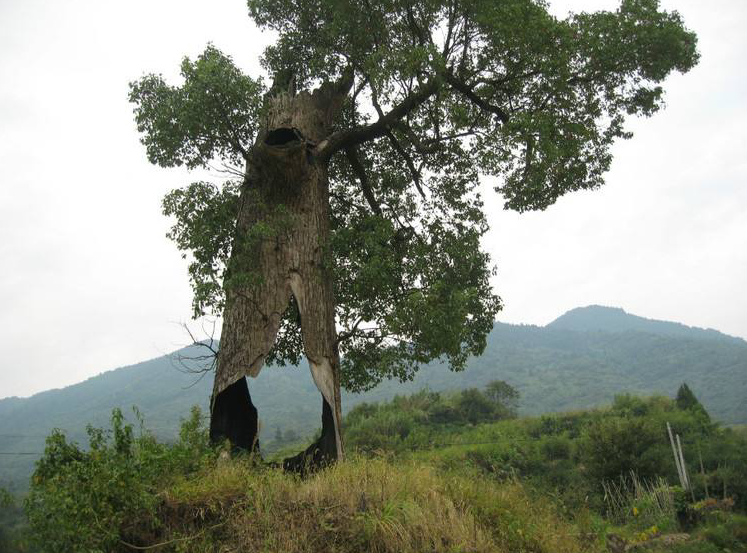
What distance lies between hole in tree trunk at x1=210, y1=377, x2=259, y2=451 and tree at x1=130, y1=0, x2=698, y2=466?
0.03m

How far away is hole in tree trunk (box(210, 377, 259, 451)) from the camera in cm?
880

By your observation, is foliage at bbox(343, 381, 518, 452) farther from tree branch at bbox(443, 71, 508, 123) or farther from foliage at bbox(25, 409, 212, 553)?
foliage at bbox(25, 409, 212, 553)

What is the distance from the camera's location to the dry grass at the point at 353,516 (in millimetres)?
5324

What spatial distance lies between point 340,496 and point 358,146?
8.32 m

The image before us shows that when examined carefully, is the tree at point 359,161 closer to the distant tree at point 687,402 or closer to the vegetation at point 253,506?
the vegetation at point 253,506

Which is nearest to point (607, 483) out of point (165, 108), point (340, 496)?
point (340, 496)

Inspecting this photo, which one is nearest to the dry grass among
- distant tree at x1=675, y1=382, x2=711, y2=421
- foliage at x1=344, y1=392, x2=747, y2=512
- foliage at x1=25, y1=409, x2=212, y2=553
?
foliage at x1=25, y1=409, x2=212, y2=553

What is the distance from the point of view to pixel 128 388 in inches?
5221

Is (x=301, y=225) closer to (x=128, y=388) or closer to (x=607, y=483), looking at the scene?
(x=607, y=483)

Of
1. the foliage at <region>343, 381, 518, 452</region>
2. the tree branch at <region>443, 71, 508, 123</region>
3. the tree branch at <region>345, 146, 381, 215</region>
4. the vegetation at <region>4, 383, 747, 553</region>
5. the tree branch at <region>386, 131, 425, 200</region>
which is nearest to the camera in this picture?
the vegetation at <region>4, 383, 747, 553</region>

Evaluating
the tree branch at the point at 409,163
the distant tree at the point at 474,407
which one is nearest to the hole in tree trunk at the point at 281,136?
the tree branch at the point at 409,163

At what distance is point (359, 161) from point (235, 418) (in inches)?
237

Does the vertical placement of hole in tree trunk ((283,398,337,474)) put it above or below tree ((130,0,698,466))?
below

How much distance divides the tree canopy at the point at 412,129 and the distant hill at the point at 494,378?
7075 cm
